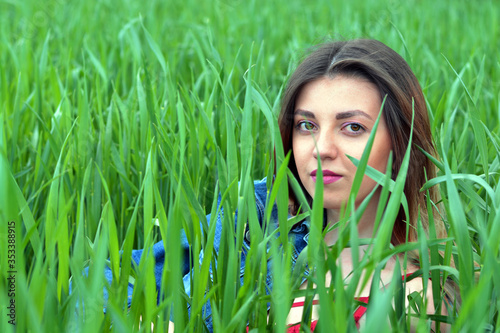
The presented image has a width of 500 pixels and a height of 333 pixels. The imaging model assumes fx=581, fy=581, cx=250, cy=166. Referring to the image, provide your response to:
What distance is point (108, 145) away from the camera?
115 centimetres

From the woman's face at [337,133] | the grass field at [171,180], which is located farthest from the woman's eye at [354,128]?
the grass field at [171,180]

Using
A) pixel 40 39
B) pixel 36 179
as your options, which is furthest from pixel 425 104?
pixel 40 39

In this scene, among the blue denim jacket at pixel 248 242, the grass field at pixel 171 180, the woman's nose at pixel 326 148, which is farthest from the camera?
the blue denim jacket at pixel 248 242

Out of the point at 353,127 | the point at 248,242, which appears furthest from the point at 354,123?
the point at 248,242

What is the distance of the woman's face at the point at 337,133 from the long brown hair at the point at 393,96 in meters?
0.02

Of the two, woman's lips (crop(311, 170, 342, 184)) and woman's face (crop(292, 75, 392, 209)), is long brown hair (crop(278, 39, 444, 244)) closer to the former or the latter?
woman's face (crop(292, 75, 392, 209))

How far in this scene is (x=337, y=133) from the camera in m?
0.88

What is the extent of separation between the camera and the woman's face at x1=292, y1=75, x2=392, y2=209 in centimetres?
86

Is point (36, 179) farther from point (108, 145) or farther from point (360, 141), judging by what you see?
point (360, 141)

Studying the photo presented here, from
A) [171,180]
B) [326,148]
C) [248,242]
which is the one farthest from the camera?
[248,242]

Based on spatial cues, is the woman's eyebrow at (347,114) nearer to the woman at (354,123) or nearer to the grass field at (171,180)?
the woman at (354,123)

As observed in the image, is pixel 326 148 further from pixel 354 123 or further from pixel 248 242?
pixel 248 242

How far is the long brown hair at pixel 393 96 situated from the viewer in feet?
3.05

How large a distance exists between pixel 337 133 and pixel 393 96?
0.12 m
